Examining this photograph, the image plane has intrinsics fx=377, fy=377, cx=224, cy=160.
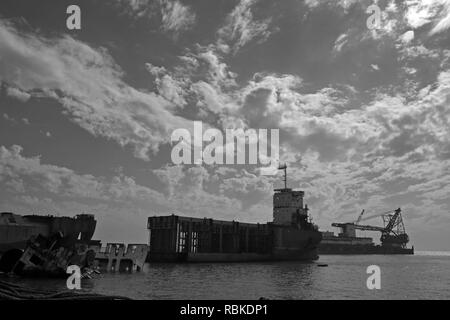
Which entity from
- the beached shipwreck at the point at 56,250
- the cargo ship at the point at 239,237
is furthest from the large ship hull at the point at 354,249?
the beached shipwreck at the point at 56,250

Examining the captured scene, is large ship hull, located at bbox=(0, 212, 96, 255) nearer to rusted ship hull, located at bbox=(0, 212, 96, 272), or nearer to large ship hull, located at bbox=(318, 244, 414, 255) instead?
rusted ship hull, located at bbox=(0, 212, 96, 272)

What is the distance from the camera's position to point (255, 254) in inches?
3477

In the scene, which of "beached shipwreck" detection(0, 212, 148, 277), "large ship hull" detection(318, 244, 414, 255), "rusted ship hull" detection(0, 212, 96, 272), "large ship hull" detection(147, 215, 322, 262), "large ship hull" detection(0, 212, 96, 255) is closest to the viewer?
"beached shipwreck" detection(0, 212, 148, 277)

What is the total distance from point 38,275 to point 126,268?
15.4 m

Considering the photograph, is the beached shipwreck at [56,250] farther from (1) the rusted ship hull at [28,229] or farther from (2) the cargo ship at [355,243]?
(2) the cargo ship at [355,243]

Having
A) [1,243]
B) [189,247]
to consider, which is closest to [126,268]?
[1,243]

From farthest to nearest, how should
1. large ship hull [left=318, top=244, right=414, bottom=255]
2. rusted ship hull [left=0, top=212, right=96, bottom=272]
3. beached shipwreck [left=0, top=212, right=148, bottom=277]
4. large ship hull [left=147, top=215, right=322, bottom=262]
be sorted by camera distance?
large ship hull [left=318, top=244, right=414, bottom=255]
large ship hull [left=147, top=215, right=322, bottom=262]
rusted ship hull [left=0, top=212, right=96, bottom=272]
beached shipwreck [left=0, top=212, right=148, bottom=277]

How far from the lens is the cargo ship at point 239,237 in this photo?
7961cm

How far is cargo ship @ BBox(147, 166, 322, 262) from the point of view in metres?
79.6

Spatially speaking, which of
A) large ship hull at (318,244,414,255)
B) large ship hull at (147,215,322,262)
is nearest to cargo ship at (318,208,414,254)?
large ship hull at (318,244,414,255)

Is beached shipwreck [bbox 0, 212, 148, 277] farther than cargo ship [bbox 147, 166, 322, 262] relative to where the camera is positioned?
No

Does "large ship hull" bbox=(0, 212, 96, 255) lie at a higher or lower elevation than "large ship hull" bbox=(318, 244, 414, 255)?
higher
